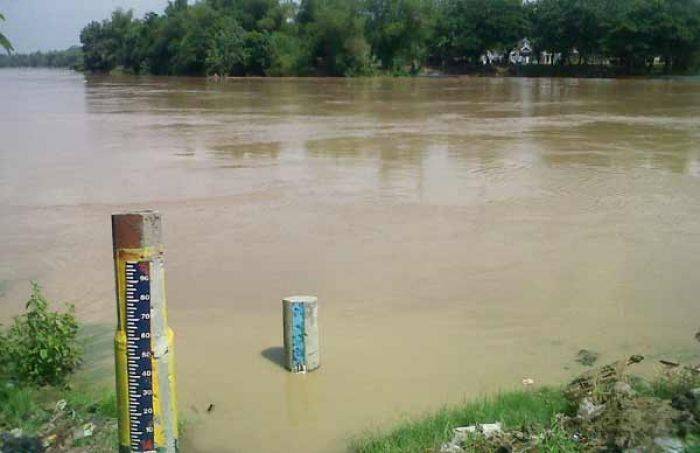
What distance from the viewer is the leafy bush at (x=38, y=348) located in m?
5.22

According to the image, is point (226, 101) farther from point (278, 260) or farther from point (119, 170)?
point (278, 260)

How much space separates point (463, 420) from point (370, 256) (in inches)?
184

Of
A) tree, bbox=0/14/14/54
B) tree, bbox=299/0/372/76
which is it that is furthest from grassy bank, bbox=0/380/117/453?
tree, bbox=299/0/372/76

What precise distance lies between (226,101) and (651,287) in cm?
3039

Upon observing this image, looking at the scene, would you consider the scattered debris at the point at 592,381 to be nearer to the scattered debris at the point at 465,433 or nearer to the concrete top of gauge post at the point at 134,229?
the scattered debris at the point at 465,433

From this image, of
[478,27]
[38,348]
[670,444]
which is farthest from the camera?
[478,27]

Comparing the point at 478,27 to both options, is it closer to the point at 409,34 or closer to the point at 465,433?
the point at 409,34

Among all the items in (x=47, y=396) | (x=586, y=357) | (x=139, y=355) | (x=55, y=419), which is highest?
(x=139, y=355)

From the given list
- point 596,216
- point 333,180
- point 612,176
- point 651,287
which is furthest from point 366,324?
point 612,176

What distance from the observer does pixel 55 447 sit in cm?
395

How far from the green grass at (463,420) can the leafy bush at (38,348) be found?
2108 millimetres

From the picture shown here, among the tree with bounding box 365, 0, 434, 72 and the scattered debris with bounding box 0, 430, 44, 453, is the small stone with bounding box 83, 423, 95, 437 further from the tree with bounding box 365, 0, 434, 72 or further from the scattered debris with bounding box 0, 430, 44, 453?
the tree with bounding box 365, 0, 434, 72

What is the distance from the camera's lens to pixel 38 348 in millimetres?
5219

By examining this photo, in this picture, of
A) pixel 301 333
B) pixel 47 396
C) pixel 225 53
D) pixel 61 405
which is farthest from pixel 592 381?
pixel 225 53
